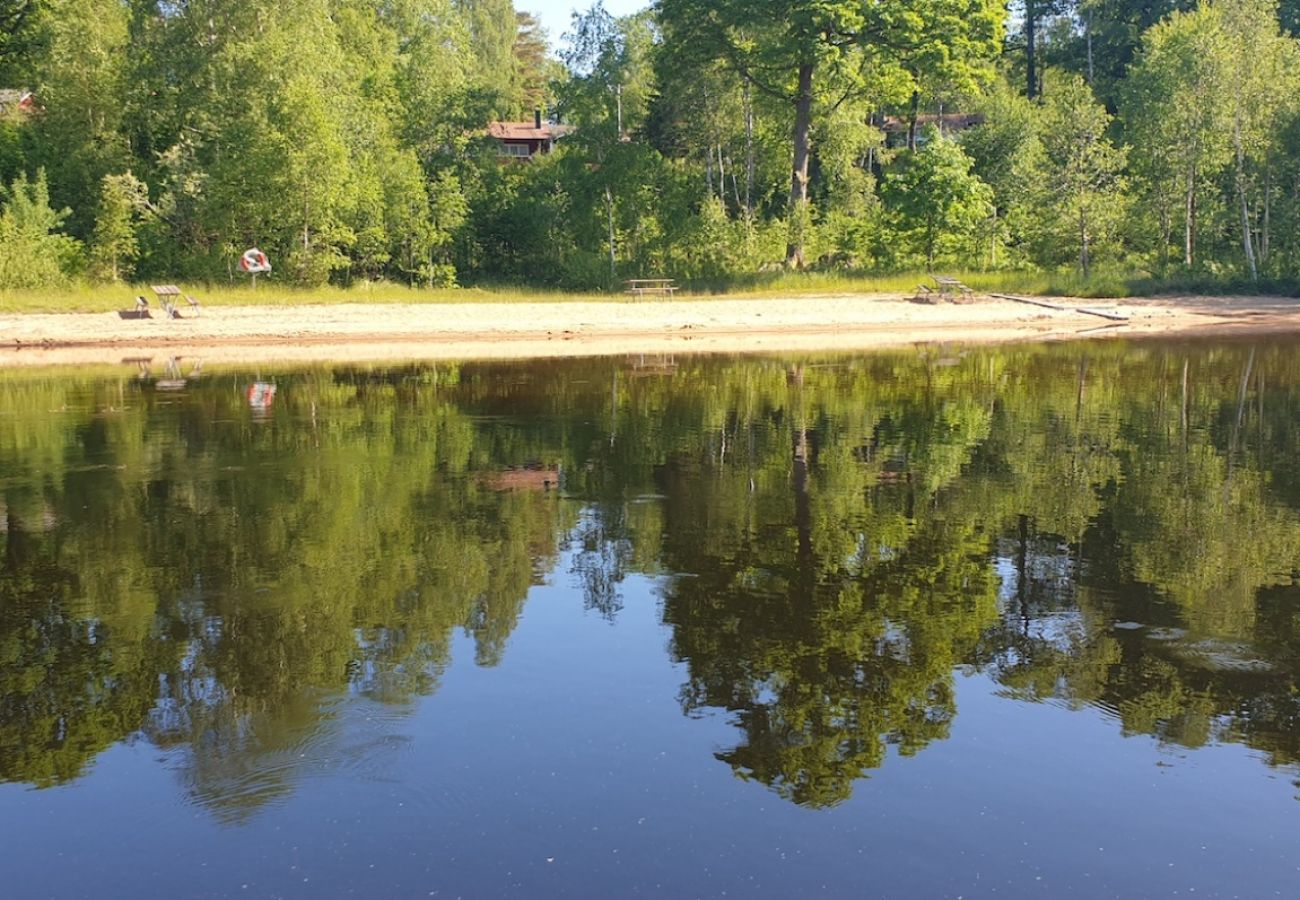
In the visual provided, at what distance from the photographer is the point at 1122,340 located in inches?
1388

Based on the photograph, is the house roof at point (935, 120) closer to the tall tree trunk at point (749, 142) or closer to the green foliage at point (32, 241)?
the tall tree trunk at point (749, 142)

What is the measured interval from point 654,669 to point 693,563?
2837 millimetres

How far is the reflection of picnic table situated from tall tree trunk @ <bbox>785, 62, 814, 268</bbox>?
7.88 metres

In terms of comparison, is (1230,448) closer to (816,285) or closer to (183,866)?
A: (183,866)

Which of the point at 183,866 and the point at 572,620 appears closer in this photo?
→ the point at 183,866

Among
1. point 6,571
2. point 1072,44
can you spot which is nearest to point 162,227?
point 6,571

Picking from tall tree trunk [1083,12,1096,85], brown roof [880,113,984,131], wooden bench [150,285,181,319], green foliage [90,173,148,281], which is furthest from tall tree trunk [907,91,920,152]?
wooden bench [150,285,181,319]

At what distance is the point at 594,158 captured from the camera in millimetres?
53438

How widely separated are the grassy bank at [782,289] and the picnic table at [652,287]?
576mm

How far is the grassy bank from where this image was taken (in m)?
42.4

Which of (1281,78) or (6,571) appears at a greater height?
(1281,78)

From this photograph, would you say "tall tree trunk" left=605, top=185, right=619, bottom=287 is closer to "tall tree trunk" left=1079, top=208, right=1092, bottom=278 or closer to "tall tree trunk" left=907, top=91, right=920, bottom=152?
"tall tree trunk" left=1079, top=208, right=1092, bottom=278

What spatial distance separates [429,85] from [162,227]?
13281 millimetres

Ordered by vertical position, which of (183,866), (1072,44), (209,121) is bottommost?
(183,866)
